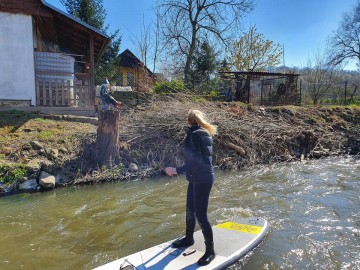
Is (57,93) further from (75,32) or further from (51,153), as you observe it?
(51,153)

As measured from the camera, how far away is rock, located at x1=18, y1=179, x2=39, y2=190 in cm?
774

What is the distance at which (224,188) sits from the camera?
8219 millimetres

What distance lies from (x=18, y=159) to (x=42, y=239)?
149 inches

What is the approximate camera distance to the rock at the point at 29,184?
7.74 meters

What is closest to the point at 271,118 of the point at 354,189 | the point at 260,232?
the point at 354,189

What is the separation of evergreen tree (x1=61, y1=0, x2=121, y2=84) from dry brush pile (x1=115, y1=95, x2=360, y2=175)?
469 inches

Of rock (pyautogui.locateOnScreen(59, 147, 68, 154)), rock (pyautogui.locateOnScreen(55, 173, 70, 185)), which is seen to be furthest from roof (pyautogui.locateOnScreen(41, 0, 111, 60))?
rock (pyautogui.locateOnScreen(55, 173, 70, 185))

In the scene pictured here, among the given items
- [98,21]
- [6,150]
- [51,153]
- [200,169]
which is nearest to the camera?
Result: [200,169]

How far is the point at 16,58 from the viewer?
12578 mm

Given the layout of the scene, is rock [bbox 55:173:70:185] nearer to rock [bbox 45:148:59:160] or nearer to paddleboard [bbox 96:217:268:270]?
rock [bbox 45:148:59:160]

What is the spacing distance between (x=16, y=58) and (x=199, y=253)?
1152 cm

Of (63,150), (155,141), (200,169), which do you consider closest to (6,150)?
(63,150)

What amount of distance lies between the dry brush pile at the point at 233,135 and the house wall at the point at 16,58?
423 cm

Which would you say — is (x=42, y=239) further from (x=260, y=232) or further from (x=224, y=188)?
(x=224, y=188)
